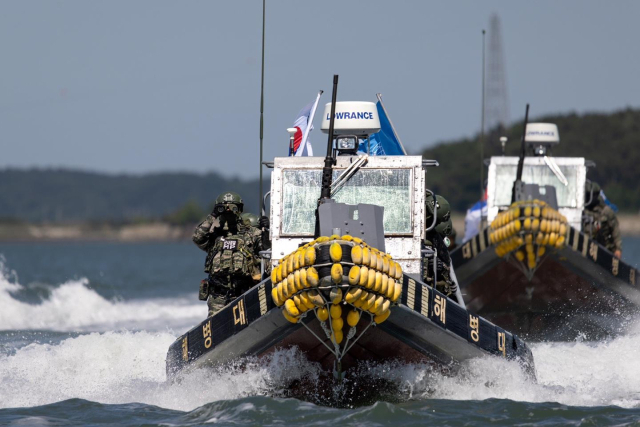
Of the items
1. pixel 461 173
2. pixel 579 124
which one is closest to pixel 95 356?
pixel 461 173

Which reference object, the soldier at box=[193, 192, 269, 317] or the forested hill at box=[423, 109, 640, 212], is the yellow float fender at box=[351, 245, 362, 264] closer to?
the soldier at box=[193, 192, 269, 317]

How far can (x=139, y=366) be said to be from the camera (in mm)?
12750

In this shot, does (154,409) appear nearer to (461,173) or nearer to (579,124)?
(461,173)

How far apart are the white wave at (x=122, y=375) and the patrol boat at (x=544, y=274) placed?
4.37 meters

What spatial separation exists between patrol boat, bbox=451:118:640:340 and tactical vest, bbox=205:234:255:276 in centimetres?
492

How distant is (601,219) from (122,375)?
27.4ft

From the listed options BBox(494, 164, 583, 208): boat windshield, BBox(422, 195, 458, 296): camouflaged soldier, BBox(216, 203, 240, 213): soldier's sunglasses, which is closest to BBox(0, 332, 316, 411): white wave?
BBox(216, 203, 240, 213): soldier's sunglasses

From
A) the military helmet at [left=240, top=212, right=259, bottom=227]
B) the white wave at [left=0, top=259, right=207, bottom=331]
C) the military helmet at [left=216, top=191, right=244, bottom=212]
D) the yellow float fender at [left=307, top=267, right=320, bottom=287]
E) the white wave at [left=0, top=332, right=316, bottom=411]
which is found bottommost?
the white wave at [left=0, top=259, right=207, bottom=331]

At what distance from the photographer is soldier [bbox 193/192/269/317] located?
35.8ft

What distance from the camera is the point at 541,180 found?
57.5 ft

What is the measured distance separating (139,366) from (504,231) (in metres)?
5.09

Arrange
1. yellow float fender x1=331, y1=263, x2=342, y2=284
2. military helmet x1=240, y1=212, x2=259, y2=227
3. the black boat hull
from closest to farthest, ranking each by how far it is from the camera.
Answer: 1. yellow float fender x1=331, y1=263, x2=342, y2=284
2. the black boat hull
3. military helmet x1=240, y1=212, x2=259, y2=227

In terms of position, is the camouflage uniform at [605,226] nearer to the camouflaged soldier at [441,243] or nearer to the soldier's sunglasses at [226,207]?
the camouflaged soldier at [441,243]

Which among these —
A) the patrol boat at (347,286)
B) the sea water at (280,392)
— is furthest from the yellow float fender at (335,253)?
the sea water at (280,392)
